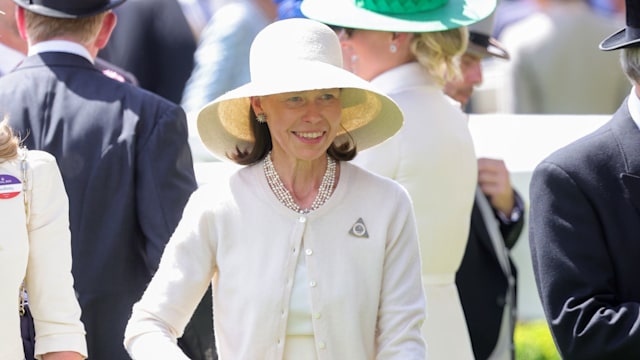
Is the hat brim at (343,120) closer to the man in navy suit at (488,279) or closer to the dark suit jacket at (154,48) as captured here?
the man in navy suit at (488,279)

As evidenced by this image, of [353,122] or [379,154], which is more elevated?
[353,122]

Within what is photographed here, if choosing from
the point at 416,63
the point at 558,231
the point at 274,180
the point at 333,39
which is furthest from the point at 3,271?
the point at 416,63

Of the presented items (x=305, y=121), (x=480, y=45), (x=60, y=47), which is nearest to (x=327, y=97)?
(x=305, y=121)

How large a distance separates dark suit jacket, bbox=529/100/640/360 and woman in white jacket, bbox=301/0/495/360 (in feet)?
3.35

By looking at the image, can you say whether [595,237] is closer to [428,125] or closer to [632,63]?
[632,63]

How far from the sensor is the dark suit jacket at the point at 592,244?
13.7ft

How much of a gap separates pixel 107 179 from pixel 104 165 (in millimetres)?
47

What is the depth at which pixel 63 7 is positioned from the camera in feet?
16.9

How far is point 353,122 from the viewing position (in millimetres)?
4520

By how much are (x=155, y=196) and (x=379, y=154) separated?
0.75 meters

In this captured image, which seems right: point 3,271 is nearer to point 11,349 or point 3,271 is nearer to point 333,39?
point 11,349

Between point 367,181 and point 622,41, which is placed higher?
point 622,41

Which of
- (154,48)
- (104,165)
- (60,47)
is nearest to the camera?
(104,165)

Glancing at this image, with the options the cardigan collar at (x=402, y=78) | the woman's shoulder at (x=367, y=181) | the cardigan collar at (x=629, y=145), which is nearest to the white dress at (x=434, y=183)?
the cardigan collar at (x=402, y=78)
